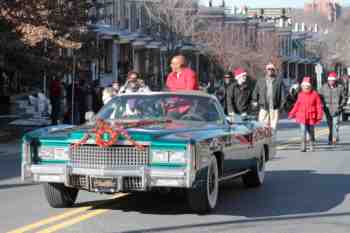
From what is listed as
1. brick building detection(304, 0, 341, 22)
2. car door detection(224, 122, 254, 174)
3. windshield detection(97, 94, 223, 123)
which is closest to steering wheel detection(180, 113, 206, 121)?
windshield detection(97, 94, 223, 123)

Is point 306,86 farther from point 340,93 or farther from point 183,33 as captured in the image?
point 183,33

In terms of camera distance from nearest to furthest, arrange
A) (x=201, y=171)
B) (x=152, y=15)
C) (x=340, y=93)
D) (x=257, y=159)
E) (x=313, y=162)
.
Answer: (x=201, y=171) → (x=257, y=159) → (x=313, y=162) → (x=340, y=93) → (x=152, y=15)

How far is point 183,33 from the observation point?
46.5m

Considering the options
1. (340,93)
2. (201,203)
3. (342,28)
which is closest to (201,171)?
(201,203)

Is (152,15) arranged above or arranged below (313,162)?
above

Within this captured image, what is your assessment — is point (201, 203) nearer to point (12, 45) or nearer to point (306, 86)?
point (306, 86)

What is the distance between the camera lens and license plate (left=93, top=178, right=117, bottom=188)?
9367 mm

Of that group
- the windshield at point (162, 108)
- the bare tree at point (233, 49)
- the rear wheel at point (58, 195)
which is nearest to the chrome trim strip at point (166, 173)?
the rear wheel at point (58, 195)

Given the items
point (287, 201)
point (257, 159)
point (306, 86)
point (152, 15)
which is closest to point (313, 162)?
point (306, 86)

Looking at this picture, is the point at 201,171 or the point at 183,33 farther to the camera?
the point at 183,33

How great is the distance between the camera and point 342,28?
115250 mm

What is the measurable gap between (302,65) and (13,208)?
8244 cm

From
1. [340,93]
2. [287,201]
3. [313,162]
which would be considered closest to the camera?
[287,201]

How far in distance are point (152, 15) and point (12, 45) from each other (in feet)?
67.7
